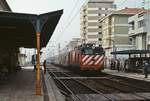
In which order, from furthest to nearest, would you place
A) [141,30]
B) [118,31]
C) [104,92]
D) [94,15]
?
[94,15] → [118,31] → [141,30] → [104,92]

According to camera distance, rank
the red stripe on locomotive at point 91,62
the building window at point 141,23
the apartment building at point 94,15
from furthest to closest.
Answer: the apartment building at point 94,15, the building window at point 141,23, the red stripe on locomotive at point 91,62

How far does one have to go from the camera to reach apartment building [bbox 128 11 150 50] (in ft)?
222

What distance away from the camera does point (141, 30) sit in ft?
227

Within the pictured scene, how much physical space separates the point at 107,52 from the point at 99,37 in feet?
74.8

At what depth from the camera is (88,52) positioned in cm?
3797

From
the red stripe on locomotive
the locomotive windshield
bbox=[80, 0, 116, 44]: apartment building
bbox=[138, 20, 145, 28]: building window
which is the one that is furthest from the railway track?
bbox=[80, 0, 116, 44]: apartment building

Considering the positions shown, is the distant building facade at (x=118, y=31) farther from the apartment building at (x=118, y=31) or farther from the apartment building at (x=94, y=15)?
the apartment building at (x=94, y=15)

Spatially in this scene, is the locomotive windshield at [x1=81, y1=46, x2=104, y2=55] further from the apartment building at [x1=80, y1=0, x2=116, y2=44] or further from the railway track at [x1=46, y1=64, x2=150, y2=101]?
the apartment building at [x1=80, y1=0, x2=116, y2=44]

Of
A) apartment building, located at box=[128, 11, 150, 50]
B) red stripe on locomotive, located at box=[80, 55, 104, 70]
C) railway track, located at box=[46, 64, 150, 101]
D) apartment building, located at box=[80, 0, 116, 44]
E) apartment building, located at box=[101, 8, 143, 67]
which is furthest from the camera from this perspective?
apartment building, located at box=[80, 0, 116, 44]

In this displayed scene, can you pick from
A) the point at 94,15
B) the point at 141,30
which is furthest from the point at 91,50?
the point at 94,15

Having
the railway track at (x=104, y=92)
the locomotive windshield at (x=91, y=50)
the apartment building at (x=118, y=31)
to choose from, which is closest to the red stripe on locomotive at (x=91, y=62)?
the locomotive windshield at (x=91, y=50)

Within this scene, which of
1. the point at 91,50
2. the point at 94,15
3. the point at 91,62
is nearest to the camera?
the point at 91,62

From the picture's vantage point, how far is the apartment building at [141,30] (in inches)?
2666

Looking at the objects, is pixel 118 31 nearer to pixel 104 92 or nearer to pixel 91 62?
pixel 91 62
